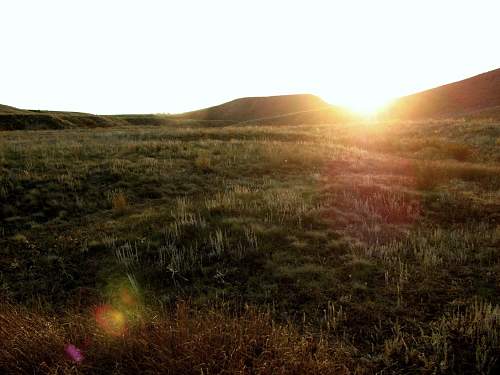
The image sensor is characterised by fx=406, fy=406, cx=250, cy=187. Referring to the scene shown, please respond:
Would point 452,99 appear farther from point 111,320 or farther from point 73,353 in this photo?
point 73,353

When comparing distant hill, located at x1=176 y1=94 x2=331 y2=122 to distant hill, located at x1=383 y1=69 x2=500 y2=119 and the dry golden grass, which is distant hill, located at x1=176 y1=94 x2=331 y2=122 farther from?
the dry golden grass

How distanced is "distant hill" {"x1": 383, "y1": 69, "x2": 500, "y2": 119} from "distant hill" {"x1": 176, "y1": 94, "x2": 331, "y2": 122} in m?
28.8

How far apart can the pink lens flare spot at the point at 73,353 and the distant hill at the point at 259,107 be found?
306 feet

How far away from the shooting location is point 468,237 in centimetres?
830

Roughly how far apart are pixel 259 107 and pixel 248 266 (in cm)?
9616

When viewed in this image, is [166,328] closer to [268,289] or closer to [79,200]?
[268,289]

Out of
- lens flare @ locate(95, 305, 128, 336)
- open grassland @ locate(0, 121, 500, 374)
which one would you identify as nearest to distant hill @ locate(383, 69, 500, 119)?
open grassland @ locate(0, 121, 500, 374)

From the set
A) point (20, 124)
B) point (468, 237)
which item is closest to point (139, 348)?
point (468, 237)

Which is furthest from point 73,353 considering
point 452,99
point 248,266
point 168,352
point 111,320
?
point 452,99

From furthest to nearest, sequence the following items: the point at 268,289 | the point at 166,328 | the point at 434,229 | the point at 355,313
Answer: the point at 434,229 < the point at 268,289 < the point at 355,313 < the point at 166,328

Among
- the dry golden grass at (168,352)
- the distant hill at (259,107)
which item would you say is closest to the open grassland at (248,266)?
the dry golden grass at (168,352)

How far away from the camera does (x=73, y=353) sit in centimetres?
403

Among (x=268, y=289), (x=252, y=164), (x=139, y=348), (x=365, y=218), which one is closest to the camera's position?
(x=139, y=348)

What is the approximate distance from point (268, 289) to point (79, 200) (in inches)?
311
